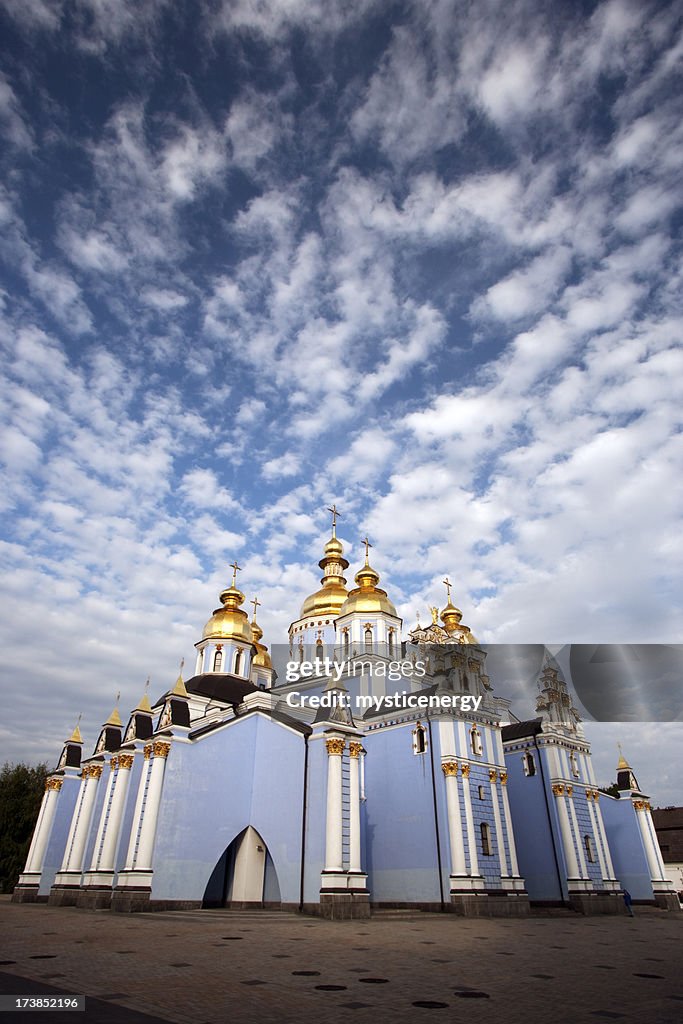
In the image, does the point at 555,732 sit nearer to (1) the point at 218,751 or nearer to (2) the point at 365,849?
(2) the point at 365,849

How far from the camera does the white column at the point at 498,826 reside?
24486 mm

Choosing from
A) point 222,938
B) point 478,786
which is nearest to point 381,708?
point 478,786

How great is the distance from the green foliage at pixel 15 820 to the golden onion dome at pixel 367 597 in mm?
23440

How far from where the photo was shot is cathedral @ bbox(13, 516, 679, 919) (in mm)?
Result: 21156

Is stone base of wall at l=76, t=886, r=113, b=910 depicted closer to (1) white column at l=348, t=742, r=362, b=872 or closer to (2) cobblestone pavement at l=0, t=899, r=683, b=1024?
(2) cobblestone pavement at l=0, t=899, r=683, b=1024

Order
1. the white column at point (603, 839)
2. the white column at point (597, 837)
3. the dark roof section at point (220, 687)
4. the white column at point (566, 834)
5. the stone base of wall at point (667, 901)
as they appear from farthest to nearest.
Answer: the dark roof section at point (220, 687) → the stone base of wall at point (667, 901) → the white column at point (603, 839) → the white column at point (597, 837) → the white column at point (566, 834)

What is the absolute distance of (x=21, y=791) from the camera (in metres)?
41.2

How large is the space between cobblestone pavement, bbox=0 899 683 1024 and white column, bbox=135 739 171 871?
5.92 metres

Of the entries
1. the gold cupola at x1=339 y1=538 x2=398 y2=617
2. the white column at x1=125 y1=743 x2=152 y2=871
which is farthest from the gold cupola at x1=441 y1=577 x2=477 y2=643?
the white column at x1=125 y1=743 x2=152 y2=871

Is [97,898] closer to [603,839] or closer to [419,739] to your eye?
[419,739]

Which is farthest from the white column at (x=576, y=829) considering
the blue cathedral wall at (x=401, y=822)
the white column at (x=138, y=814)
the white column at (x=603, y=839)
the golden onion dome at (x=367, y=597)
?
the white column at (x=138, y=814)

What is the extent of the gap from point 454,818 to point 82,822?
15.3 m

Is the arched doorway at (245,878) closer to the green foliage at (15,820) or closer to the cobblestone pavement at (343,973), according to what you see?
the cobblestone pavement at (343,973)

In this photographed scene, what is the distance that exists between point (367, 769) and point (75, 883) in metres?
12.2
